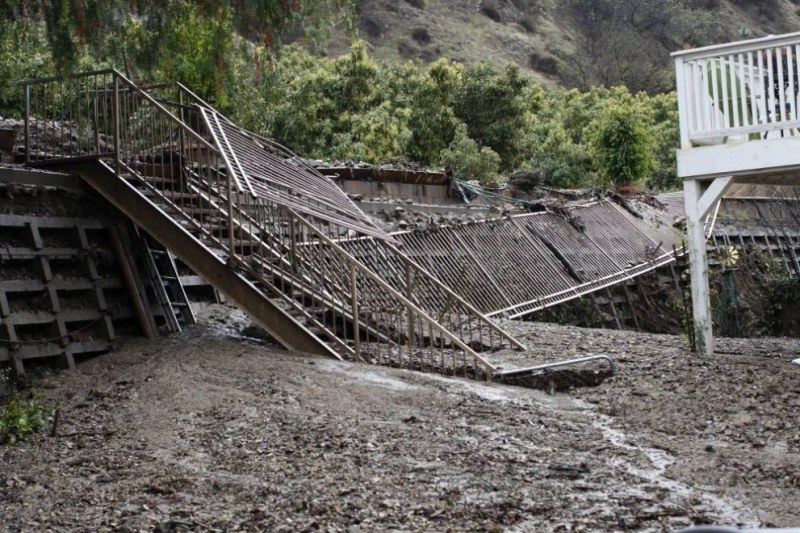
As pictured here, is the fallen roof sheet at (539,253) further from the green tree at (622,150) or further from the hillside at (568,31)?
the hillside at (568,31)

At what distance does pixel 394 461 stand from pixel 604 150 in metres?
26.2

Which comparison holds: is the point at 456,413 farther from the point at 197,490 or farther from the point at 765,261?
the point at 765,261

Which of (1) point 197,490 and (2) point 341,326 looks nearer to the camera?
(1) point 197,490

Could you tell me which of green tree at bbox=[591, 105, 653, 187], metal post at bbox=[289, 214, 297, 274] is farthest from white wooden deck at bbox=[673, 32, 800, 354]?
green tree at bbox=[591, 105, 653, 187]

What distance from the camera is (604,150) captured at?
33375 millimetres

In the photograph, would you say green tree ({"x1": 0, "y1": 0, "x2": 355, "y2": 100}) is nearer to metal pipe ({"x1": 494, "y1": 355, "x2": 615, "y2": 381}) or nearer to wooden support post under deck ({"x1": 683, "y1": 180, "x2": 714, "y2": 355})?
metal pipe ({"x1": 494, "y1": 355, "x2": 615, "y2": 381})

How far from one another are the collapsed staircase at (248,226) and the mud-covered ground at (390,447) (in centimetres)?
65

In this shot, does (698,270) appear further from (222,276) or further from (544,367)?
(222,276)

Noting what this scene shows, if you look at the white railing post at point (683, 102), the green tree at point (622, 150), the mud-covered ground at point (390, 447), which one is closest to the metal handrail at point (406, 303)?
the mud-covered ground at point (390, 447)

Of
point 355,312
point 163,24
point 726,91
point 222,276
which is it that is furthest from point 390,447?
point 726,91

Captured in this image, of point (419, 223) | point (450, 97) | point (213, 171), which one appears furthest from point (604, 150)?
point (213, 171)

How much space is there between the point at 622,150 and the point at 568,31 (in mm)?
53939

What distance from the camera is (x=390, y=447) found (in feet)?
29.1

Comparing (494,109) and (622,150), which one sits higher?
(494,109)
